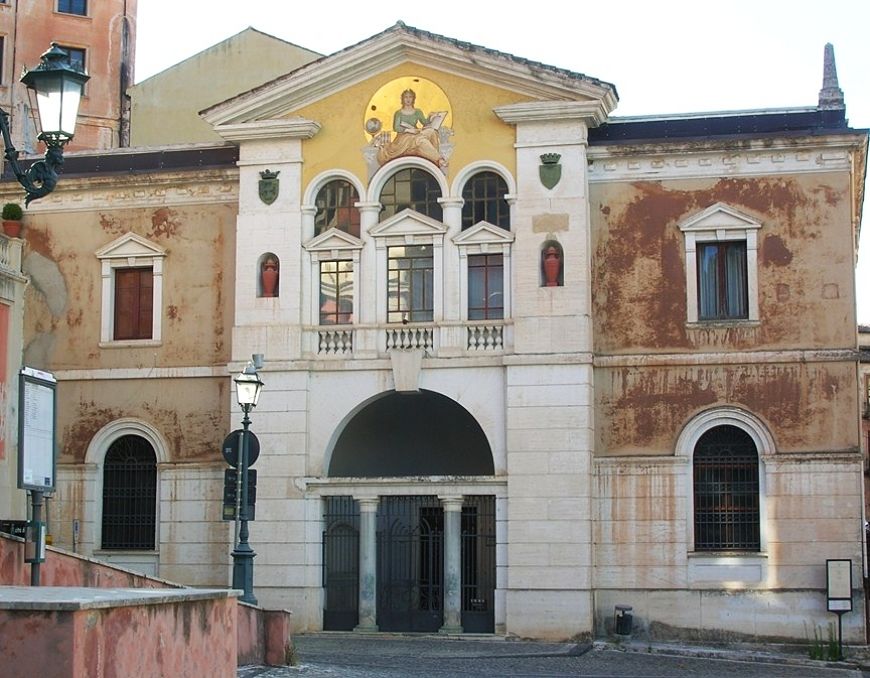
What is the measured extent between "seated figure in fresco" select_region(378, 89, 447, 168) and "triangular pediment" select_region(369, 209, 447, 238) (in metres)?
1.12

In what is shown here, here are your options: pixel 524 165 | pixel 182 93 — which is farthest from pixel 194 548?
pixel 182 93

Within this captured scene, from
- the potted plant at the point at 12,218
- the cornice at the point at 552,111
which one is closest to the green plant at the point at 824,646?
the cornice at the point at 552,111

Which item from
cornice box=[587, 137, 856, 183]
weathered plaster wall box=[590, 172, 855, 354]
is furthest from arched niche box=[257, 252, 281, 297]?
cornice box=[587, 137, 856, 183]

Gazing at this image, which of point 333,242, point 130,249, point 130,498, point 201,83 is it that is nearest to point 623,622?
point 333,242

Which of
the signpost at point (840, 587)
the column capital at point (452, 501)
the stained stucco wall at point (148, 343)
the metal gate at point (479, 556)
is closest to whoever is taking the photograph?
the signpost at point (840, 587)

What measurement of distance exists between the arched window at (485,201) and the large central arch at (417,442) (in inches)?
159

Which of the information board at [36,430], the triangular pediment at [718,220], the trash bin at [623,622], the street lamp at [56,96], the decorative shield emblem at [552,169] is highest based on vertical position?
the decorative shield emblem at [552,169]

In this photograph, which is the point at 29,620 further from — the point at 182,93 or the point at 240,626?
the point at 182,93

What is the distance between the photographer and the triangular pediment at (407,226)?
31500 millimetres

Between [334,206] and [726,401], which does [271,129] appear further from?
[726,401]

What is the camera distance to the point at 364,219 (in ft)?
105

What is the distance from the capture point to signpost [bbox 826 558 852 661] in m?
29.0

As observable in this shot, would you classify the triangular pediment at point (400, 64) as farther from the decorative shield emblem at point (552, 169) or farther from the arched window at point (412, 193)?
the arched window at point (412, 193)

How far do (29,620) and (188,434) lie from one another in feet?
67.1
